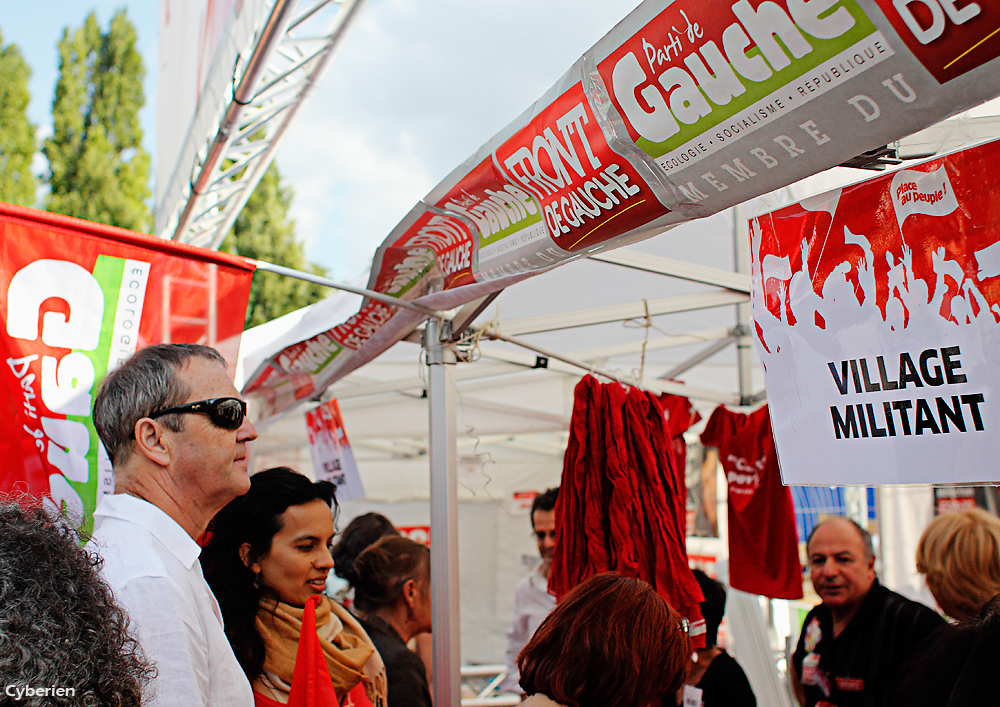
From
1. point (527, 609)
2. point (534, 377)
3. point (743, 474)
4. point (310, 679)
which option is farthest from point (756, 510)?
point (310, 679)

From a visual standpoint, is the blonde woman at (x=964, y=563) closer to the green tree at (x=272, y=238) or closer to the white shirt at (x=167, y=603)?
the white shirt at (x=167, y=603)

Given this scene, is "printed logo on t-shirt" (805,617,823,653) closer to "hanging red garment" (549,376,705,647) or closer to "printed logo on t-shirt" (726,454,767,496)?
"printed logo on t-shirt" (726,454,767,496)

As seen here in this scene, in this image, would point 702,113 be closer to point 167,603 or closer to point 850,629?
point 167,603

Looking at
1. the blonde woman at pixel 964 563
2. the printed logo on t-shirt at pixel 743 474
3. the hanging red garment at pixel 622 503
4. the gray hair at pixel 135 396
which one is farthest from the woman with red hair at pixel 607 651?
the printed logo on t-shirt at pixel 743 474

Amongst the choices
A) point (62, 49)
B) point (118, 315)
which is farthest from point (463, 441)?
point (62, 49)

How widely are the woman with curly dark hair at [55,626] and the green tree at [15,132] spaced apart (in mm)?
16298

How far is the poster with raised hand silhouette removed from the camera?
1378 millimetres

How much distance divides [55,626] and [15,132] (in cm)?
1751

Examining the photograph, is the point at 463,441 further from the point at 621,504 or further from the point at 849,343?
the point at 849,343

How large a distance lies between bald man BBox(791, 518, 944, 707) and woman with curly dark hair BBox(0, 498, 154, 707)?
2700mm

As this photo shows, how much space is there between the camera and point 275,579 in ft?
6.83

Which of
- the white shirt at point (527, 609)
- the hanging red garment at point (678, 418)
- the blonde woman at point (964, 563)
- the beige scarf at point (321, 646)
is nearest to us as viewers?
the beige scarf at point (321, 646)

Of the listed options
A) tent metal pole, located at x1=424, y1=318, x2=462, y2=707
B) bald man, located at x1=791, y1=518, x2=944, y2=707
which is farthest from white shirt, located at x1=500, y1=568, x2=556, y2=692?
tent metal pole, located at x1=424, y1=318, x2=462, y2=707

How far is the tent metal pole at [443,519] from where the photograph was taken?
2.57 metres
